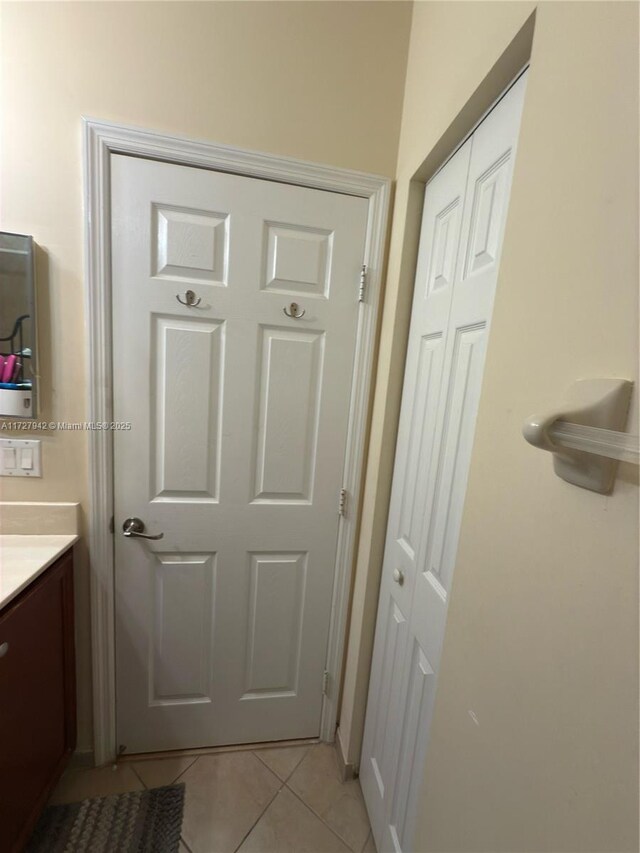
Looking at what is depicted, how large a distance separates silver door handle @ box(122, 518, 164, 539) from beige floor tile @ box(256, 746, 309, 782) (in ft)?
3.27

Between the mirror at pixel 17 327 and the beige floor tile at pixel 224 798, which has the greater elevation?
the mirror at pixel 17 327

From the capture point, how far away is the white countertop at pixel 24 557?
0.92 meters

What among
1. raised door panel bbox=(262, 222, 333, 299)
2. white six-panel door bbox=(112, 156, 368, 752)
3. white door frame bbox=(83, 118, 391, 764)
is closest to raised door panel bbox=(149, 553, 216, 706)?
white six-panel door bbox=(112, 156, 368, 752)

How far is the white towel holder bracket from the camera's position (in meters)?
0.39

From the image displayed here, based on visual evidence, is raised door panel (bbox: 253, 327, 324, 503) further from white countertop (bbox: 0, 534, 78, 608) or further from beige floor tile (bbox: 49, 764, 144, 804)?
beige floor tile (bbox: 49, 764, 144, 804)

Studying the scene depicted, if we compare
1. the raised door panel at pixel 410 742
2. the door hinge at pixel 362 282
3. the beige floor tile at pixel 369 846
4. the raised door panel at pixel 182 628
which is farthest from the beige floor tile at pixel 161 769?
the door hinge at pixel 362 282

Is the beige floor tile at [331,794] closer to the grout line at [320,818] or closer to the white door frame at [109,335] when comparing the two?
the grout line at [320,818]

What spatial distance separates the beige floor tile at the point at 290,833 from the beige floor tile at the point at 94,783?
0.45 m

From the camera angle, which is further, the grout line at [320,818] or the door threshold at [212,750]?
the door threshold at [212,750]

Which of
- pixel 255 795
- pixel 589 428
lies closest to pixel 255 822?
pixel 255 795

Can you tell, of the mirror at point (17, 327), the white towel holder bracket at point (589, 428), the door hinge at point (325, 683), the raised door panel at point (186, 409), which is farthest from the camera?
the door hinge at point (325, 683)

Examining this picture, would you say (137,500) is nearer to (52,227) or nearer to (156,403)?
(156,403)

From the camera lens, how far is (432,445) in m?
0.92

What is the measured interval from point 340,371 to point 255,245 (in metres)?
0.48
